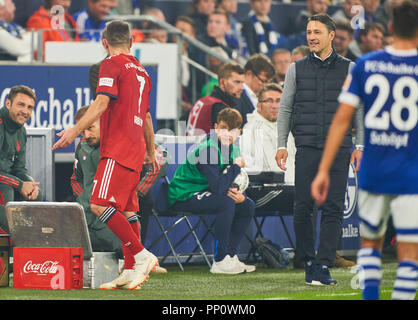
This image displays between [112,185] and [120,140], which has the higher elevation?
[120,140]

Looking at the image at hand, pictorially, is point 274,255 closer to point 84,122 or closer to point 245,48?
point 84,122

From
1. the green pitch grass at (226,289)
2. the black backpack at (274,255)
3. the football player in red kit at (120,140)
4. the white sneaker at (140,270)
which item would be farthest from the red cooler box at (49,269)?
the black backpack at (274,255)

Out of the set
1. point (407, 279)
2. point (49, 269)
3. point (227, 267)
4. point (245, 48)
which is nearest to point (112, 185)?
point (49, 269)

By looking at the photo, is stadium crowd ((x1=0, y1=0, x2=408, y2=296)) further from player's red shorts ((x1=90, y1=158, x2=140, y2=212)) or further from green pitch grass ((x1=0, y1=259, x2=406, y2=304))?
player's red shorts ((x1=90, y1=158, x2=140, y2=212))

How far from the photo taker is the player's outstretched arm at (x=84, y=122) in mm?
7301

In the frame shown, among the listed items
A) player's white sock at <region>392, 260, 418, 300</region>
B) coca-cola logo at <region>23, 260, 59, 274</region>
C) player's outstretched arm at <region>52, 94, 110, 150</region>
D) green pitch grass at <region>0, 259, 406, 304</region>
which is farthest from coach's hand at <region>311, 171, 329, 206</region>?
coca-cola logo at <region>23, 260, 59, 274</region>

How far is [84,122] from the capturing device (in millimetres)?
7406

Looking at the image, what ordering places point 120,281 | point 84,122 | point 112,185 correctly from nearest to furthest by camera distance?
point 84,122
point 112,185
point 120,281

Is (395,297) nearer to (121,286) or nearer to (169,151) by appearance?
(121,286)

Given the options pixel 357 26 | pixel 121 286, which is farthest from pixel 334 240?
pixel 357 26

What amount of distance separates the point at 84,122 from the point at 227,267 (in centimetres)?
278

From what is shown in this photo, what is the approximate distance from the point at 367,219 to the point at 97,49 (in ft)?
21.9

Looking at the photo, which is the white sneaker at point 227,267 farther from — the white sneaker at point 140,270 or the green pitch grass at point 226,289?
the white sneaker at point 140,270

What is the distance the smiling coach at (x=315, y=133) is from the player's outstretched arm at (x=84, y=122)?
5.78 ft
